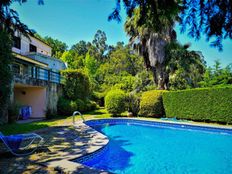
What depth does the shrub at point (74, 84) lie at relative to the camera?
70.7 ft

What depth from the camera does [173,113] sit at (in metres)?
18.5

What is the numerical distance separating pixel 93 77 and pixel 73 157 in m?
33.9

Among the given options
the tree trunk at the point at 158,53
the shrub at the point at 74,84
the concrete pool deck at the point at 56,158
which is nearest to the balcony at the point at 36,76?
the shrub at the point at 74,84

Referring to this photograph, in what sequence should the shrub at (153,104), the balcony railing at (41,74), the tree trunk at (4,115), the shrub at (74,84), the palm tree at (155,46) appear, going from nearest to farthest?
the tree trunk at (4,115)
the balcony railing at (41,74)
the shrub at (153,104)
the shrub at (74,84)
the palm tree at (155,46)

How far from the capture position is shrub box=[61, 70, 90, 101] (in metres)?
21.5

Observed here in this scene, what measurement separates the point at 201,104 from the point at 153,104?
455cm

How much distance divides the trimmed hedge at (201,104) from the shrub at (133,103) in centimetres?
298

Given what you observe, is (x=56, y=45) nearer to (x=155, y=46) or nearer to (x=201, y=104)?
(x=155, y=46)

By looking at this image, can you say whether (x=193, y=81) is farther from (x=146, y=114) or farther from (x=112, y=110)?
(x=112, y=110)

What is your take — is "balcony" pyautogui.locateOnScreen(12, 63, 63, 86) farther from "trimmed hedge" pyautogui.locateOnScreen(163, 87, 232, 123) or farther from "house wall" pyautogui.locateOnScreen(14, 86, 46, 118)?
"trimmed hedge" pyautogui.locateOnScreen(163, 87, 232, 123)

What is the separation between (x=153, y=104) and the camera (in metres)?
19.3

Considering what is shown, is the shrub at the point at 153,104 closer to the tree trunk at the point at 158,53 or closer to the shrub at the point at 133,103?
the shrub at the point at 133,103

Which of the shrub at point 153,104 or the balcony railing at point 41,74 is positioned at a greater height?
the balcony railing at point 41,74

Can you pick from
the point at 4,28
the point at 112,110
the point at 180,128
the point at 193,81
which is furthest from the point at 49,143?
the point at 193,81
